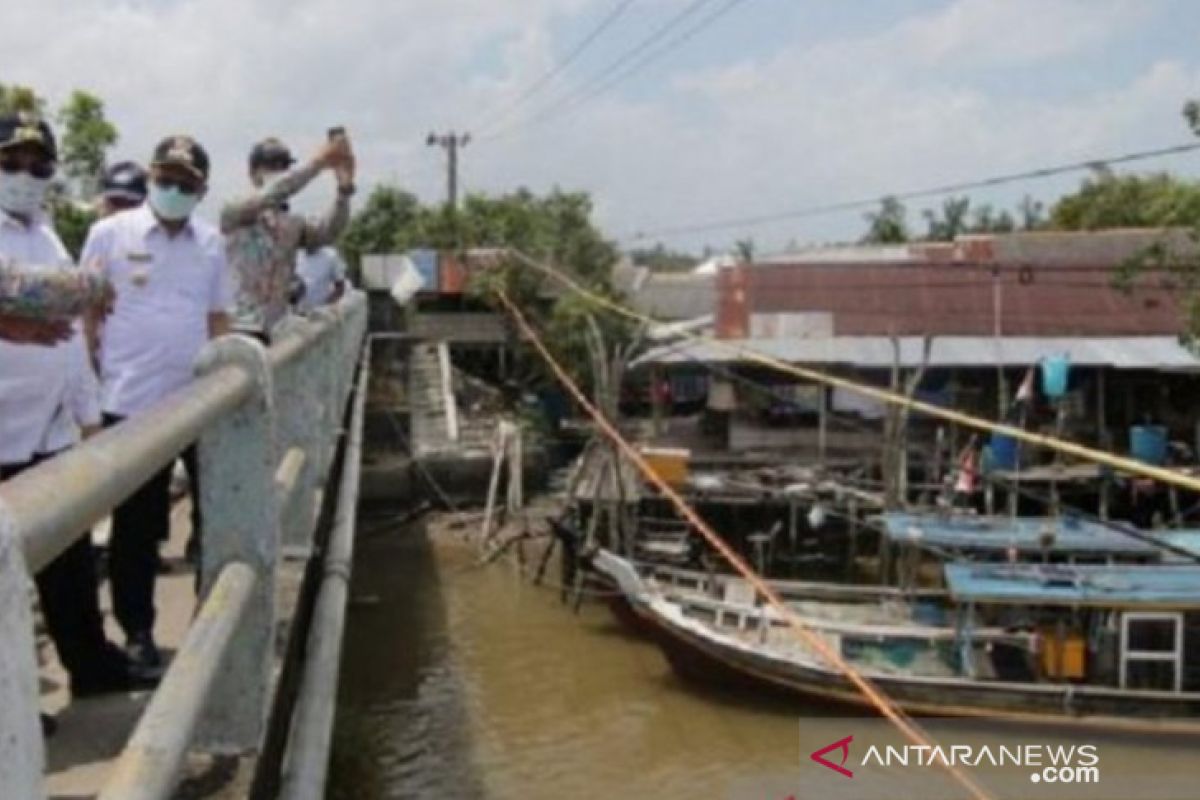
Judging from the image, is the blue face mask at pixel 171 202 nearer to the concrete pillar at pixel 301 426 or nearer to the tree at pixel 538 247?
the concrete pillar at pixel 301 426

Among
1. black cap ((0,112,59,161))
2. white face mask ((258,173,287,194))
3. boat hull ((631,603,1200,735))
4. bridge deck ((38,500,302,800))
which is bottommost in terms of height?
boat hull ((631,603,1200,735))

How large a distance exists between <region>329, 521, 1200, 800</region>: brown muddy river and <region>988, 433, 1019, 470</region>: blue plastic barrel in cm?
688

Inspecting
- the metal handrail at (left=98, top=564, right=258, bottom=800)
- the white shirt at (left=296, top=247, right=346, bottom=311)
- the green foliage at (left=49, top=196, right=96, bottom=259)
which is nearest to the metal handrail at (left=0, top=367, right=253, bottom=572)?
the metal handrail at (left=98, top=564, right=258, bottom=800)

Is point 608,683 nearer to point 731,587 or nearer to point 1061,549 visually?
point 731,587

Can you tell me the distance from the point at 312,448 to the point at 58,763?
280 centimetres

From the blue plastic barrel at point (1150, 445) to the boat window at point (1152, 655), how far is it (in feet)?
30.1

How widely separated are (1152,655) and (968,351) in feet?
36.4

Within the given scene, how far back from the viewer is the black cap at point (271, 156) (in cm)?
562

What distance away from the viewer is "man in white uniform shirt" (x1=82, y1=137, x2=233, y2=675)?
13.1 ft

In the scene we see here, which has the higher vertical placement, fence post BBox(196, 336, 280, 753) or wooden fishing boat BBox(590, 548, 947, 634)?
fence post BBox(196, 336, 280, 753)

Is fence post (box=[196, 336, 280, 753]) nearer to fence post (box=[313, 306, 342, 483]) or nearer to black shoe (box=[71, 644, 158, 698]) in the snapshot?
black shoe (box=[71, 644, 158, 698])

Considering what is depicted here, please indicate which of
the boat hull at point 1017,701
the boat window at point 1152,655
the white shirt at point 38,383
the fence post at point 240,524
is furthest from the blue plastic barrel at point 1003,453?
the fence post at point 240,524

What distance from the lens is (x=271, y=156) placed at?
563cm

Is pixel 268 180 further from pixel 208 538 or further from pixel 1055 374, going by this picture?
pixel 1055 374
